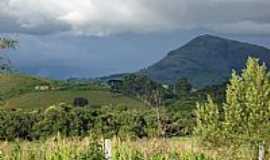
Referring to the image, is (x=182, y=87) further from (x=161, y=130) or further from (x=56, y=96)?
(x=161, y=130)

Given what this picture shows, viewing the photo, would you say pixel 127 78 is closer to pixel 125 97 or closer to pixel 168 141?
pixel 125 97

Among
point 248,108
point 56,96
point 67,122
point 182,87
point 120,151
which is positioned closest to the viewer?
point 120,151

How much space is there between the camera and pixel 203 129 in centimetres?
3988

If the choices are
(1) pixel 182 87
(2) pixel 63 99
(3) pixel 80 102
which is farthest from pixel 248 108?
(1) pixel 182 87

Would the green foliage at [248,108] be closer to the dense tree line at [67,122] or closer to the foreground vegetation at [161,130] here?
the foreground vegetation at [161,130]

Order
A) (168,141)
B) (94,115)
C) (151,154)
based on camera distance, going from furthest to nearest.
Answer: (94,115) < (168,141) < (151,154)

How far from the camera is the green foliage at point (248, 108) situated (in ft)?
112

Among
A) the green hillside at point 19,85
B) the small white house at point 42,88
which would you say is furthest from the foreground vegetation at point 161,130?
the small white house at point 42,88

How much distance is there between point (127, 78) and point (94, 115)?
177 ft

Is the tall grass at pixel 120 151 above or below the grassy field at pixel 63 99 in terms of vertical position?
below

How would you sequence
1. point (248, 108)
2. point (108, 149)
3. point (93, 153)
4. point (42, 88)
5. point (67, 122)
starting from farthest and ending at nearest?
point (42, 88) < point (67, 122) < point (248, 108) < point (93, 153) < point (108, 149)

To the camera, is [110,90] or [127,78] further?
[127,78]

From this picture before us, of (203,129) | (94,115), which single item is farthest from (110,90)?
(203,129)

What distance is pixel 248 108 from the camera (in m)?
34.8
